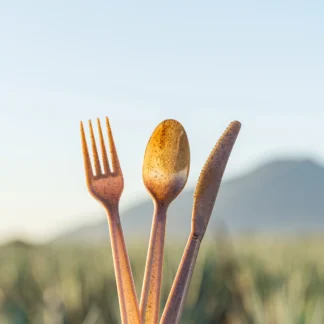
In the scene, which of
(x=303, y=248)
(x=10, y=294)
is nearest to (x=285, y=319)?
(x=303, y=248)

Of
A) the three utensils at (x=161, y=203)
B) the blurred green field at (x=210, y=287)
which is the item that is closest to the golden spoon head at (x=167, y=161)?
the three utensils at (x=161, y=203)

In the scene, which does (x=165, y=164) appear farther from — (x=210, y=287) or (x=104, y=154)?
(x=210, y=287)

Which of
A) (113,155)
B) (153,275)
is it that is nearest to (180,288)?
(153,275)

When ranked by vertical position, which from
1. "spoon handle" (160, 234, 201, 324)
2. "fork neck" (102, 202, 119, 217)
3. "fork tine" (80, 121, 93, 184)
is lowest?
"spoon handle" (160, 234, 201, 324)

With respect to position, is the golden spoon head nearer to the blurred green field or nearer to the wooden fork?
the wooden fork

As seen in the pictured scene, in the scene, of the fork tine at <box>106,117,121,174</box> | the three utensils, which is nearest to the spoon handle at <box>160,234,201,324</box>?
the three utensils

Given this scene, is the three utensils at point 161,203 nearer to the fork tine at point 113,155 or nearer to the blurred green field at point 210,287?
the fork tine at point 113,155
